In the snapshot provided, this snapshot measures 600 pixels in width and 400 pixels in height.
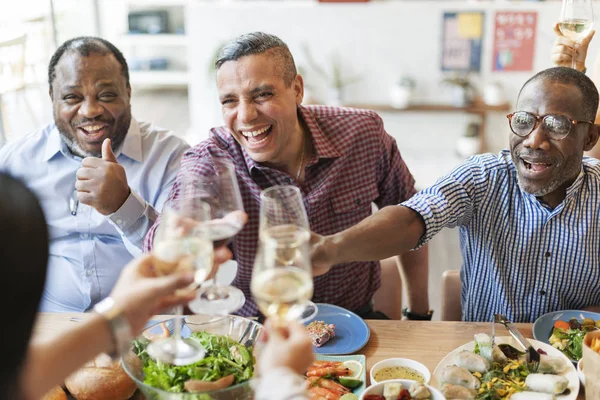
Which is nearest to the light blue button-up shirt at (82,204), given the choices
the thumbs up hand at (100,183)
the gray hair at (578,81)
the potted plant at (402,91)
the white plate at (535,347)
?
the thumbs up hand at (100,183)

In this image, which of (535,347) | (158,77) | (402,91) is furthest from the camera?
(158,77)

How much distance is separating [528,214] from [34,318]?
152 centimetres

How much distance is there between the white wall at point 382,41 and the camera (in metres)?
5.11

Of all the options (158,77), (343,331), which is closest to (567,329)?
(343,331)

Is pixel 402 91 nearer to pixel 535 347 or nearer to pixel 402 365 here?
pixel 535 347

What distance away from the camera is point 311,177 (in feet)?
6.91

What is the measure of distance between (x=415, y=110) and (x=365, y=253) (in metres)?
3.79

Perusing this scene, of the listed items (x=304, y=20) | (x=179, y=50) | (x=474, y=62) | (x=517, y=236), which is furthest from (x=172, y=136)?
(x=179, y=50)

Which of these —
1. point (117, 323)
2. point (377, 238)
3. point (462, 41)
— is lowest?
point (377, 238)

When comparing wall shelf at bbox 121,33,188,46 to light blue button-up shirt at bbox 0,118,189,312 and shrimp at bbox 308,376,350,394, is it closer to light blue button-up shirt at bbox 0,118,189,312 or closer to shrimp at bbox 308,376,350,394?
light blue button-up shirt at bbox 0,118,189,312

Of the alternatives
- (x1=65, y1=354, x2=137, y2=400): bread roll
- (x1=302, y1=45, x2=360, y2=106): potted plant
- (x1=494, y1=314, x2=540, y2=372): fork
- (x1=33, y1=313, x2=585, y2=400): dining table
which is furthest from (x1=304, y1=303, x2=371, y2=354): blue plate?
(x1=302, y1=45, x2=360, y2=106): potted plant

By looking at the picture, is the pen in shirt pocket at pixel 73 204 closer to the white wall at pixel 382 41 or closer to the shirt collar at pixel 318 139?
the shirt collar at pixel 318 139

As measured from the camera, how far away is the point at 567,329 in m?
1.69

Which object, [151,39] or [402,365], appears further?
[151,39]
